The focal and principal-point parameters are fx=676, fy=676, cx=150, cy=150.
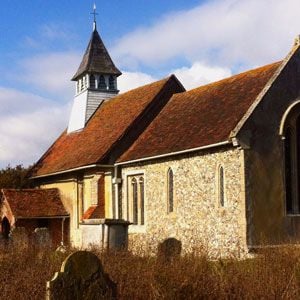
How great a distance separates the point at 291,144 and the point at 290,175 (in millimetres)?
1038

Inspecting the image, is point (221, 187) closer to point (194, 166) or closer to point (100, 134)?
point (194, 166)

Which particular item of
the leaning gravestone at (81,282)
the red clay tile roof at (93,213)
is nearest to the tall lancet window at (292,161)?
the red clay tile roof at (93,213)

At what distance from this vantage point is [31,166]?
4072cm

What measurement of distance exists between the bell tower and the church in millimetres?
1911

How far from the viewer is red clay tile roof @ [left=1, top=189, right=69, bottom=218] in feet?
105

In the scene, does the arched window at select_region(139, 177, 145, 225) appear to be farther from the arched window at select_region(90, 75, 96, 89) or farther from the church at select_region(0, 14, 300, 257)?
the arched window at select_region(90, 75, 96, 89)

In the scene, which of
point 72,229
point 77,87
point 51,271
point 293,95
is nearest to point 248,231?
point 293,95

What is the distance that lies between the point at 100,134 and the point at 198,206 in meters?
10.2

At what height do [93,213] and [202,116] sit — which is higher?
[202,116]

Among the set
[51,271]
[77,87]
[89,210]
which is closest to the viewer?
[51,271]

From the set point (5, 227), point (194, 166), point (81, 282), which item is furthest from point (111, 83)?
point (81, 282)

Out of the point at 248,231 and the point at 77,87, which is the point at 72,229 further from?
the point at 248,231

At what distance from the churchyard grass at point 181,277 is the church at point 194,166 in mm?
2493

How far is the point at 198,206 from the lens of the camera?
2352 cm
